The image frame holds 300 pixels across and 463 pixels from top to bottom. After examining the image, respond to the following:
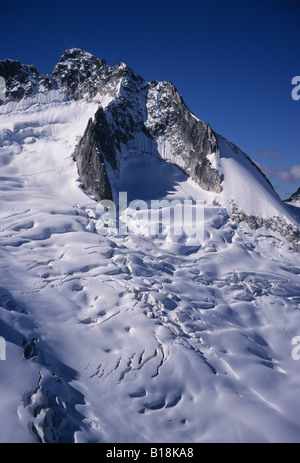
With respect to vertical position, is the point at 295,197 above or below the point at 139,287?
above

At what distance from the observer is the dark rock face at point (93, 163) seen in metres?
42.8

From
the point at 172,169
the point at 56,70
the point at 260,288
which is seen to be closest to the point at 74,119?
the point at 56,70

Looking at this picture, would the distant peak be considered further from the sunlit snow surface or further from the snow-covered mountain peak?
the sunlit snow surface

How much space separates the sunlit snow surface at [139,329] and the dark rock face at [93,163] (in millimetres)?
1871

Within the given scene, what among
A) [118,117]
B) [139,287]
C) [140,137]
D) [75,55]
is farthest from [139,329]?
[75,55]

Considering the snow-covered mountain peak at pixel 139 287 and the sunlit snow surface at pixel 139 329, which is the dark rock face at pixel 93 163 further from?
the sunlit snow surface at pixel 139 329

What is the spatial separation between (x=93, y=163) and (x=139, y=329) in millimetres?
27569

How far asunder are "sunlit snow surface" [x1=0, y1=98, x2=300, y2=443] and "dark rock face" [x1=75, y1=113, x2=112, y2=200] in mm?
1871

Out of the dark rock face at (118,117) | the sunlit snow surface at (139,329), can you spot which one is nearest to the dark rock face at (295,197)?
the dark rock face at (118,117)

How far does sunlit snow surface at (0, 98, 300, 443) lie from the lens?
57.2 feet

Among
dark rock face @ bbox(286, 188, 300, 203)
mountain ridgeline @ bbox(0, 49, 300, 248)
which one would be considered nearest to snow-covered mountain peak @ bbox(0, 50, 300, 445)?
mountain ridgeline @ bbox(0, 49, 300, 248)

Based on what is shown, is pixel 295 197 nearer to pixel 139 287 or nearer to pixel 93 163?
pixel 93 163

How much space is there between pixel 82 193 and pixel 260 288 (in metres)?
24.9

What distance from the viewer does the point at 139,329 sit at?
23.5 m
